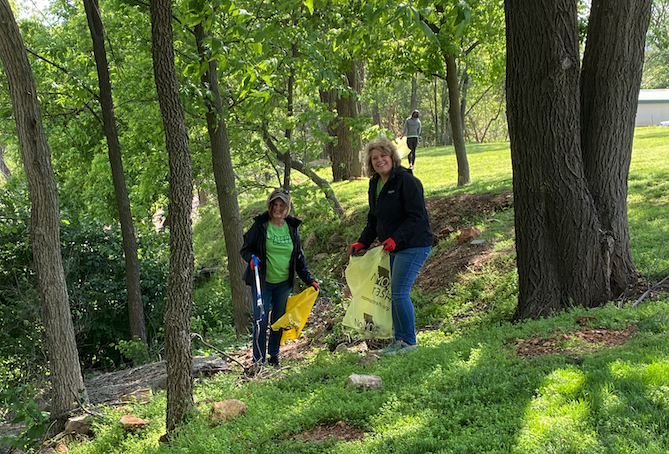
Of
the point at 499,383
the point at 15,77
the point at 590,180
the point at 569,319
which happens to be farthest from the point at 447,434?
the point at 15,77

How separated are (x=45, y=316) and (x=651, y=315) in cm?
537

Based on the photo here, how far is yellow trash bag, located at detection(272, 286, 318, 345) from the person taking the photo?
5.32m

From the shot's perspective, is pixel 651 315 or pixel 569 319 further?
pixel 569 319

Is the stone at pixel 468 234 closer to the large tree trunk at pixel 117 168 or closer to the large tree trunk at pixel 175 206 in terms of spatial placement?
the large tree trunk at pixel 117 168

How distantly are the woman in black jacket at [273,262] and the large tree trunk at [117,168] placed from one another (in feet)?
13.0

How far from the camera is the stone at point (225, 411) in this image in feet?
12.5

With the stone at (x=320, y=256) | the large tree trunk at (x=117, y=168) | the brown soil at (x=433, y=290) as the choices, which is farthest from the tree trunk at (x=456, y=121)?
the large tree trunk at (x=117, y=168)

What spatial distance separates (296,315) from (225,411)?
5.38ft

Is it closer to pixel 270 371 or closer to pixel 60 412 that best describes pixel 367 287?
pixel 270 371

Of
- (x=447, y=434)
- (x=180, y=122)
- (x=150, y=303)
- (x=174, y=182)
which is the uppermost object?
(x=180, y=122)

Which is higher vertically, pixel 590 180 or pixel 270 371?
pixel 590 180

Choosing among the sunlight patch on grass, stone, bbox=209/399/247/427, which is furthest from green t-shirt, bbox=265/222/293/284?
the sunlight patch on grass

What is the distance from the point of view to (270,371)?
519cm

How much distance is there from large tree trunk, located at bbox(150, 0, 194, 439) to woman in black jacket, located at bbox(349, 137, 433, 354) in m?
1.81
